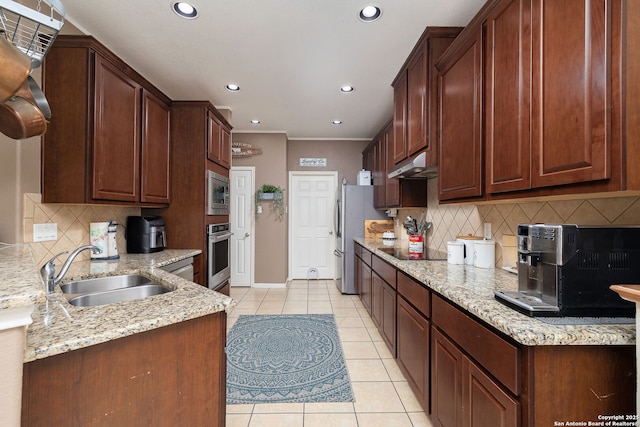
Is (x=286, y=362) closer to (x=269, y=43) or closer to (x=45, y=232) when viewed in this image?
(x=45, y=232)

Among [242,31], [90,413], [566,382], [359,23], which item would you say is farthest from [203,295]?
[359,23]

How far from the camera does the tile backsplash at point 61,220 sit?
181 centimetres

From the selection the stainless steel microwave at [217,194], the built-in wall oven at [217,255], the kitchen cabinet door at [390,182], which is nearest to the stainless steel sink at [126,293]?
the built-in wall oven at [217,255]

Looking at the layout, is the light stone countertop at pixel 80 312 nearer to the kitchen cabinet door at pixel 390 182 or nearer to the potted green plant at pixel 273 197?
the kitchen cabinet door at pixel 390 182

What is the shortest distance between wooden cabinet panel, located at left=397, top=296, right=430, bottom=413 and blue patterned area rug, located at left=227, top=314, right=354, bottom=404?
451mm

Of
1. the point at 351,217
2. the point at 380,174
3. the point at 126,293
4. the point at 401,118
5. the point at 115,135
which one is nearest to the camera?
the point at 126,293

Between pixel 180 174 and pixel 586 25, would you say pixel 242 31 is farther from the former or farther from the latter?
pixel 586 25

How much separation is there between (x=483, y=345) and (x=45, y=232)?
2.65 m

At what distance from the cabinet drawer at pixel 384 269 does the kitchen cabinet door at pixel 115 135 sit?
2.26m

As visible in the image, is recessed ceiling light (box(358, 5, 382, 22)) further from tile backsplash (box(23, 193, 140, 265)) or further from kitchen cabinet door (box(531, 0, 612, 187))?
tile backsplash (box(23, 193, 140, 265))

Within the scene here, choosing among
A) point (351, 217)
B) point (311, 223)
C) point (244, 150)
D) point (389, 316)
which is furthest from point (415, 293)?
point (244, 150)

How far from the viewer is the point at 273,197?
15.5 feet

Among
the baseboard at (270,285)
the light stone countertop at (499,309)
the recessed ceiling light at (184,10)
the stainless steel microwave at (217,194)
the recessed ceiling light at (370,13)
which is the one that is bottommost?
the baseboard at (270,285)

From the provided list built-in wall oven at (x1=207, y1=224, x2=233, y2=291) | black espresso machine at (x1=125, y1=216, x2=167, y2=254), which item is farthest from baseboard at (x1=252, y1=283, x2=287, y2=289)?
black espresso machine at (x1=125, y1=216, x2=167, y2=254)
